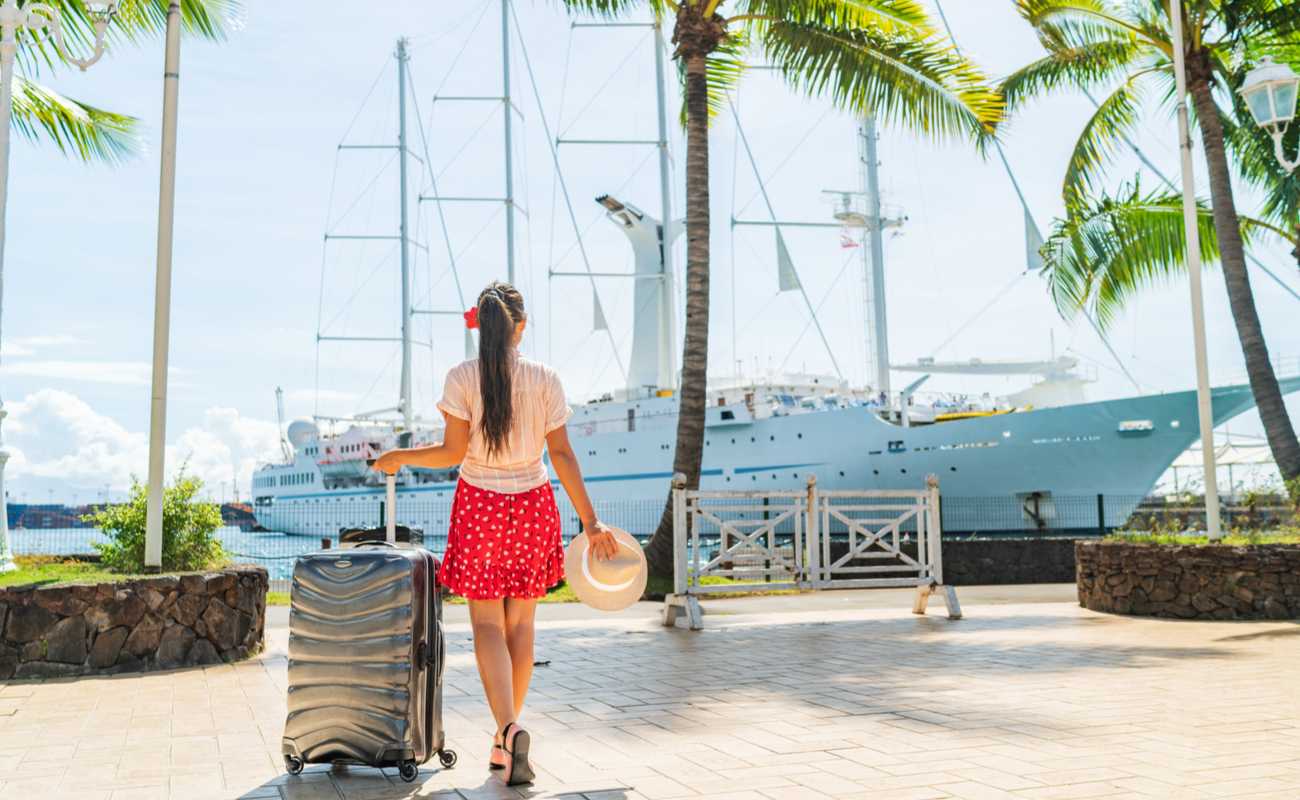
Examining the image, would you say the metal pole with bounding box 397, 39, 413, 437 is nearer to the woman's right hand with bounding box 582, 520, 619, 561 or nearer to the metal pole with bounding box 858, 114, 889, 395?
the metal pole with bounding box 858, 114, 889, 395

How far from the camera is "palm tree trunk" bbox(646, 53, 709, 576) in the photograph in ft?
38.6

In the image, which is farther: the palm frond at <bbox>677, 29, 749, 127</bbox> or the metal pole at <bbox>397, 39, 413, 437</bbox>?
the metal pole at <bbox>397, 39, 413, 437</bbox>

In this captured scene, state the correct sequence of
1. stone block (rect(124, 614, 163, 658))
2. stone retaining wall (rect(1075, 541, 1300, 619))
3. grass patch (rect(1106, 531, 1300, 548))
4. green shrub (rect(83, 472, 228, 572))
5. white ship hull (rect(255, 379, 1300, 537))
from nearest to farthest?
stone block (rect(124, 614, 163, 658))
green shrub (rect(83, 472, 228, 572))
stone retaining wall (rect(1075, 541, 1300, 619))
grass patch (rect(1106, 531, 1300, 548))
white ship hull (rect(255, 379, 1300, 537))

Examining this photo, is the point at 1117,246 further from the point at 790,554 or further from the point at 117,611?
the point at 117,611

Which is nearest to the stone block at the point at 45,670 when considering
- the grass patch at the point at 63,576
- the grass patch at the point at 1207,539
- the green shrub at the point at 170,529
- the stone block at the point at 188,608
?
the grass patch at the point at 63,576

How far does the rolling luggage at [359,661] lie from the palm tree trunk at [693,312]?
26.8 ft

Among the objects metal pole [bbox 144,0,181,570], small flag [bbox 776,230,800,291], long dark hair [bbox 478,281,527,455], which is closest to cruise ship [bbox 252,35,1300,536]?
small flag [bbox 776,230,800,291]

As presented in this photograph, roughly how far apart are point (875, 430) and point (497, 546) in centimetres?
2709

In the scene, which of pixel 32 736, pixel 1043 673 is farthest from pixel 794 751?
pixel 32 736

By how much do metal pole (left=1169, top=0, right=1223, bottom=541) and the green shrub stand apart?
24.4 feet

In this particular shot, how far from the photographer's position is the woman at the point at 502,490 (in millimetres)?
3412

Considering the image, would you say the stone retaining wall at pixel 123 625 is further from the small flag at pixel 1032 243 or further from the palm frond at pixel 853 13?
the small flag at pixel 1032 243

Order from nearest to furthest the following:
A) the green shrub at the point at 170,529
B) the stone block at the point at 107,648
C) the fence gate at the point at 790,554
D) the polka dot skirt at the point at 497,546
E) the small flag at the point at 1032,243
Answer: the polka dot skirt at the point at 497,546
the stone block at the point at 107,648
the green shrub at the point at 170,529
the fence gate at the point at 790,554
the small flag at the point at 1032,243

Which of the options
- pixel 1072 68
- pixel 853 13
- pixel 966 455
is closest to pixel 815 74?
pixel 853 13
